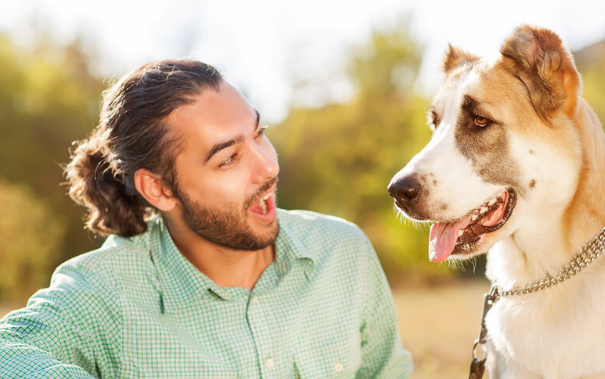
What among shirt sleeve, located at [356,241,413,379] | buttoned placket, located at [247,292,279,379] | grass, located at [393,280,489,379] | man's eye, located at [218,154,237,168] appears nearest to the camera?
buttoned placket, located at [247,292,279,379]

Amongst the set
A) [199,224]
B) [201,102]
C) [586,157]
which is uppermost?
[201,102]

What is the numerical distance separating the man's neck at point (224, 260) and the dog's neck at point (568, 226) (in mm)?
1250

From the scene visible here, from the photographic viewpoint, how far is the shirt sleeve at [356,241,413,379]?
3098 millimetres

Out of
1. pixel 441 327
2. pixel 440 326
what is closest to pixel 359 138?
pixel 440 326

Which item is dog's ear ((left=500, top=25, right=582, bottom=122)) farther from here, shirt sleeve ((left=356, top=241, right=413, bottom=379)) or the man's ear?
the man's ear

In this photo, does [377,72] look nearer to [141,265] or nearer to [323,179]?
[323,179]

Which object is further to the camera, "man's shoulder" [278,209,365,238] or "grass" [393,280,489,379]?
"grass" [393,280,489,379]

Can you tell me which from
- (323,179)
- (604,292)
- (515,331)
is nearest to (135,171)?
(515,331)

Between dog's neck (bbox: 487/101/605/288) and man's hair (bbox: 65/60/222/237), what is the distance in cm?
170

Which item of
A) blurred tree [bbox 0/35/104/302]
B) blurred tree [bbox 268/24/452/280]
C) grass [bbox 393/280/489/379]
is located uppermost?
blurred tree [bbox 0/35/104/302]

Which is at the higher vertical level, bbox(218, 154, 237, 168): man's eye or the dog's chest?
bbox(218, 154, 237, 168): man's eye

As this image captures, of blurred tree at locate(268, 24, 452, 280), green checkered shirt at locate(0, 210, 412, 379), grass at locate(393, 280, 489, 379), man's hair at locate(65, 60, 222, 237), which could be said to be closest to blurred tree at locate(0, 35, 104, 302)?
blurred tree at locate(268, 24, 452, 280)

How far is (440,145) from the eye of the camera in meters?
2.64

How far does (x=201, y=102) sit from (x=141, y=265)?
871 mm
